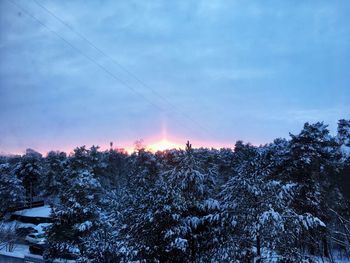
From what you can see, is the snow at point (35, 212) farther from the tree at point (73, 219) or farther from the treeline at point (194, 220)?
the treeline at point (194, 220)

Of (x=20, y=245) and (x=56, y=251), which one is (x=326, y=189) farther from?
(x=20, y=245)

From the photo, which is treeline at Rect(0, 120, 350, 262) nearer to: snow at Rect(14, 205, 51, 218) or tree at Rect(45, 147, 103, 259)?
tree at Rect(45, 147, 103, 259)

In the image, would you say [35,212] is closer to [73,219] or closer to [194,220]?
[73,219]

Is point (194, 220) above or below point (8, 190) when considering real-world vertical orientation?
below

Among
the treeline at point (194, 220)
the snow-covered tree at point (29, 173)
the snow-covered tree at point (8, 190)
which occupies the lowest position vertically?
the treeline at point (194, 220)

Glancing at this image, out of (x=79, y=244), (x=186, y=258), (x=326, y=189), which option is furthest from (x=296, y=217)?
(x=326, y=189)

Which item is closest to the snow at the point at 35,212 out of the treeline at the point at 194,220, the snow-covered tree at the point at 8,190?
the snow-covered tree at the point at 8,190

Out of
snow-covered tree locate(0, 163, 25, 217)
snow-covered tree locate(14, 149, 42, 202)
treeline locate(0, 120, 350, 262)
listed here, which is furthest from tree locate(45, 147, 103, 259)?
snow-covered tree locate(14, 149, 42, 202)

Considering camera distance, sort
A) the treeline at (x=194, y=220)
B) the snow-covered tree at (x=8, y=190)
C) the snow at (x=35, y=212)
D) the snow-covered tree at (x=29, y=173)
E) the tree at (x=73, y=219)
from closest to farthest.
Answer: the treeline at (x=194, y=220), the tree at (x=73, y=219), the snow-covered tree at (x=8, y=190), the snow at (x=35, y=212), the snow-covered tree at (x=29, y=173)

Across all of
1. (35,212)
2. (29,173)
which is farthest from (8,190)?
(29,173)

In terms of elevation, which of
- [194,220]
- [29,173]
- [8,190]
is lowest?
[194,220]

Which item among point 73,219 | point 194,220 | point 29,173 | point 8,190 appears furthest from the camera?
point 29,173

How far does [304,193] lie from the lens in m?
21.7

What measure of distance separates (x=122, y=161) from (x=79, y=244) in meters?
52.6
